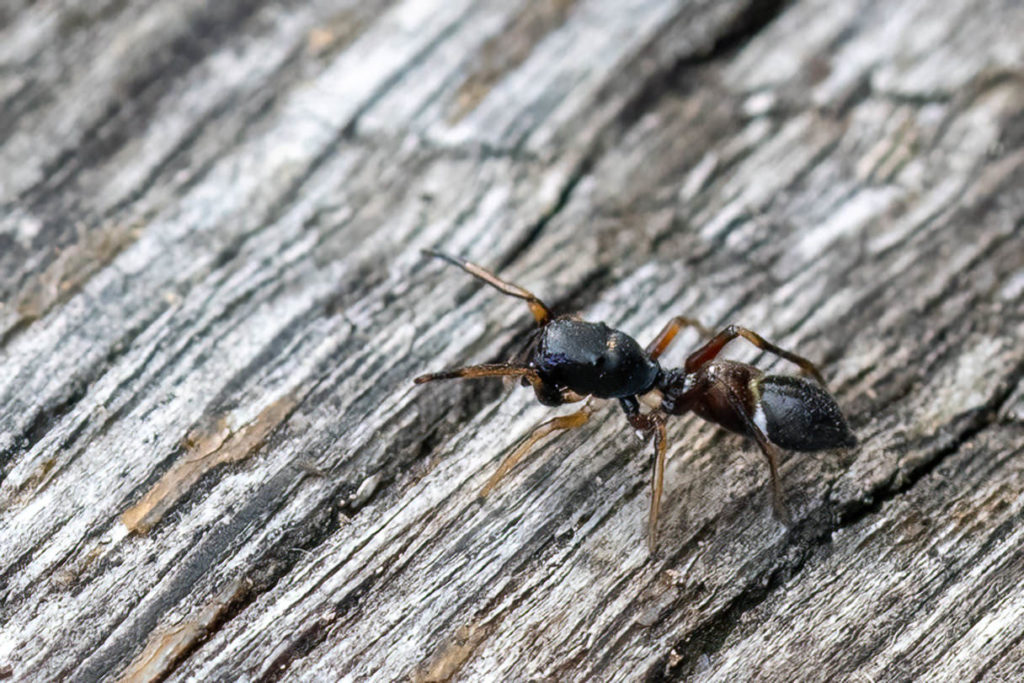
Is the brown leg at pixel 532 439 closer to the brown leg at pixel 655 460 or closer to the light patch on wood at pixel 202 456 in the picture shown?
the brown leg at pixel 655 460

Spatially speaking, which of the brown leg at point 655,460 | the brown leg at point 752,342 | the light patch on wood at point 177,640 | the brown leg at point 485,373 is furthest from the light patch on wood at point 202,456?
the brown leg at point 752,342

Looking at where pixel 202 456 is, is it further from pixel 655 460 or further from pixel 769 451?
pixel 769 451

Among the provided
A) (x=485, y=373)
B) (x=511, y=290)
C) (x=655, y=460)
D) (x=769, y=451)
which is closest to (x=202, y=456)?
(x=485, y=373)

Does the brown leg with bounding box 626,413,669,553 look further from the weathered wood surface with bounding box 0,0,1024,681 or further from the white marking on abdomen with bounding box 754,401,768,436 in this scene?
the white marking on abdomen with bounding box 754,401,768,436

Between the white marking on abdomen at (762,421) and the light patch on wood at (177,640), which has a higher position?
the light patch on wood at (177,640)

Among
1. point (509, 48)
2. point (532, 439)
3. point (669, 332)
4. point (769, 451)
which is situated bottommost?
point (769, 451)

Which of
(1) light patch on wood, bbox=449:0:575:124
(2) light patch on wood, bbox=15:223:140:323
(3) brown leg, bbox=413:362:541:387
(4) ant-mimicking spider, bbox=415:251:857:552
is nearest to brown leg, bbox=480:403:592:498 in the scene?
(4) ant-mimicking spider, bbox=415:251:857:552
